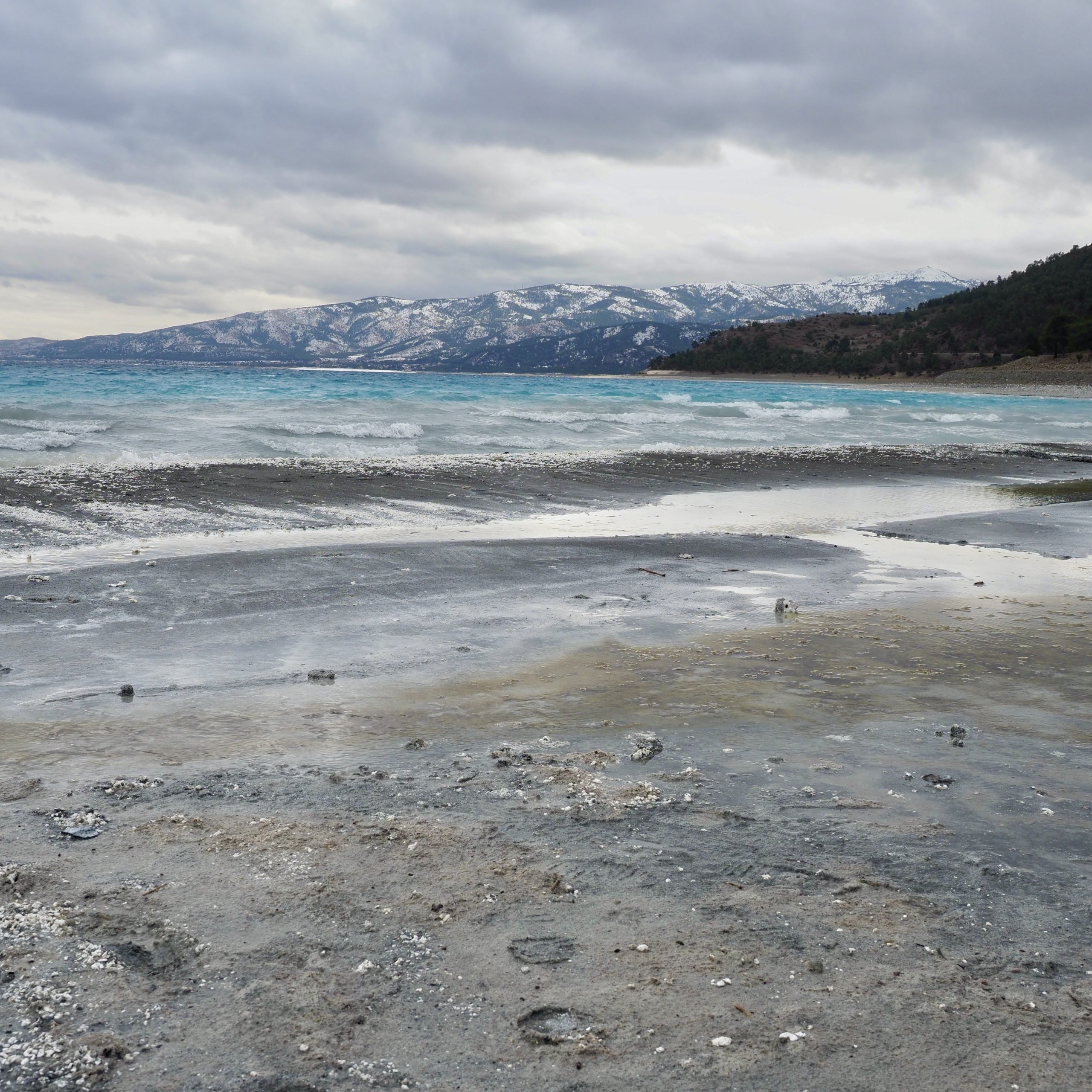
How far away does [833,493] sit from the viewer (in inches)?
613

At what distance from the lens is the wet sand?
7.75 ft

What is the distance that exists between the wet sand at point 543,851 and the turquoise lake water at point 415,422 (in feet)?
46.3

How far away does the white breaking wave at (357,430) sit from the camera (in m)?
24.8

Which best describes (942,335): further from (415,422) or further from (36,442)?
(36,442)

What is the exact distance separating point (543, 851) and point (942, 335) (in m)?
136

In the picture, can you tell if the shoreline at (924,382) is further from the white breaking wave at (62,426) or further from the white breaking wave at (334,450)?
the white breaking wave at (62,426)

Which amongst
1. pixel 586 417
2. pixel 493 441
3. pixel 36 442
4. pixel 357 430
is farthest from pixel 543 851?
pixel 586 417

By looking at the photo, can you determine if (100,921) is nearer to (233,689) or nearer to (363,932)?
(363,932)

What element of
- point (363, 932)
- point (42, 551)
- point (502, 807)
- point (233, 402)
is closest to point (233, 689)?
point (502, 807)

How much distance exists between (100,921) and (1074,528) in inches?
490

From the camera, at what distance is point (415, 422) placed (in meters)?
29.0

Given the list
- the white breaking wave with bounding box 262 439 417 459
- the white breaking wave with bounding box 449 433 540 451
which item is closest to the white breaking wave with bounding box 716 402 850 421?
the white breaking wave with bounding box 449 433 540 451

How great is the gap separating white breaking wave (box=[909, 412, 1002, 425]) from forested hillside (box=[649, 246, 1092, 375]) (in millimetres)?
54867

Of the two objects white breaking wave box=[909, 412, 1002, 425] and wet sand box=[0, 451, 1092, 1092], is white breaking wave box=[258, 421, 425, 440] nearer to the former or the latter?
wet sand box=[0, 451, 1092, 1092]
